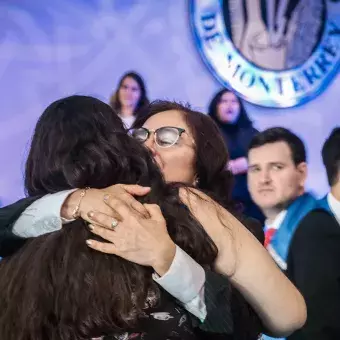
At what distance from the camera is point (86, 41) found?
10.0 ft

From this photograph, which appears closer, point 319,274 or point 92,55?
point 319,274

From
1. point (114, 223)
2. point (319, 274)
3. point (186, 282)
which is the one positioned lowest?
point (319, 274)

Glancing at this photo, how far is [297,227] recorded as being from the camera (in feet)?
9.50

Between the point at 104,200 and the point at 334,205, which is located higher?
the point at 104,200

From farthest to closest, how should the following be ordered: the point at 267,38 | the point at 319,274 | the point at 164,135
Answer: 1. the point at 267,38
2. the point at 319,274
3. the point at 164,135

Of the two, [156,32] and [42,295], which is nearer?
[42,295]

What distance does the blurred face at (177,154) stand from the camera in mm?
2023

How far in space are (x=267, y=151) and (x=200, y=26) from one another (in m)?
0.72

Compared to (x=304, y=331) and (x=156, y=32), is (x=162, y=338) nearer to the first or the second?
(x=304, y=331)

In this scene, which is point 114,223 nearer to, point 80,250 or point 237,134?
point 80,250

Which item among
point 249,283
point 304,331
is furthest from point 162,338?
point 304,331

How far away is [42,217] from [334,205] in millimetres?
1975

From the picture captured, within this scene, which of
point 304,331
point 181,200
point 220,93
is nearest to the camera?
point 181,200

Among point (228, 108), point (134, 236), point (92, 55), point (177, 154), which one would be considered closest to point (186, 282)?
point (134, 236)
